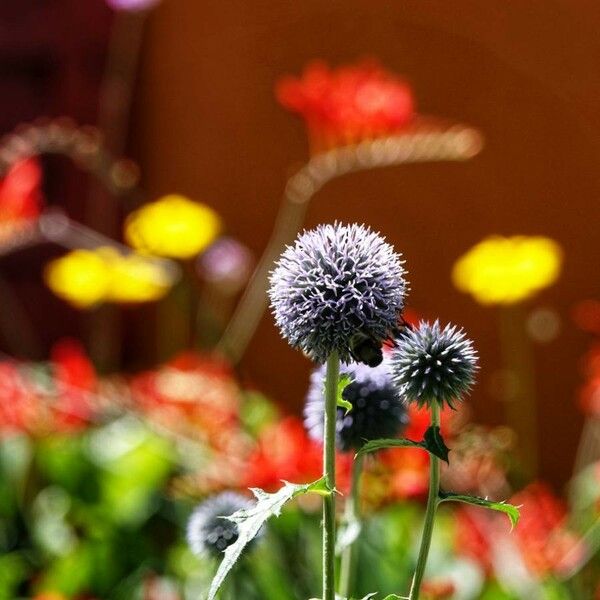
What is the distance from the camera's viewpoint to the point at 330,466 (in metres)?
0.79

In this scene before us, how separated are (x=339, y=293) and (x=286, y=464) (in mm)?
897

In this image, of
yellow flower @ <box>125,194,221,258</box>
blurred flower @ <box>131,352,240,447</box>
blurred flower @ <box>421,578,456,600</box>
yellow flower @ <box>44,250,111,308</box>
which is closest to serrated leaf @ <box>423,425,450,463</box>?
blurred flower @ <box>421,578,456,600</box>

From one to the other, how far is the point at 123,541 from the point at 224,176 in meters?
1.67

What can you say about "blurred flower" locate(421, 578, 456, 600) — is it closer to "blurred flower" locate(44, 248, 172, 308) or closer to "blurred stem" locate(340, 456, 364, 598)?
"blurred stem" locate(340, 456, 364, 598)

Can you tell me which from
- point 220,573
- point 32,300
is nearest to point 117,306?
point 32,300

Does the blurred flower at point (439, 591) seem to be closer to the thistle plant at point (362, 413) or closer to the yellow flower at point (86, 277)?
the thistle plant at point (362, 413)

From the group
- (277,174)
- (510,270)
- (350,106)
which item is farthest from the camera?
(277,174)

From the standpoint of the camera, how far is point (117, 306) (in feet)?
12.0

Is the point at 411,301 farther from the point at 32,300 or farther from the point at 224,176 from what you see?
the point at 32,300

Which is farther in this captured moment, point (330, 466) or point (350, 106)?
point (350, 106)

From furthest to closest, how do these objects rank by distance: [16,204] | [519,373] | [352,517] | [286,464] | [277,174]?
[277,174] < [519,373] < [16,204] < [286,464] < [352,517]

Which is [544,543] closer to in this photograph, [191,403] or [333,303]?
[191,403]

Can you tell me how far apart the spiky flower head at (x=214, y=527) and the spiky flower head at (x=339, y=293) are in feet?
0.88

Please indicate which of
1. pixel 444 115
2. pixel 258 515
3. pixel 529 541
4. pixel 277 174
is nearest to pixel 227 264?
pixel 277 174
